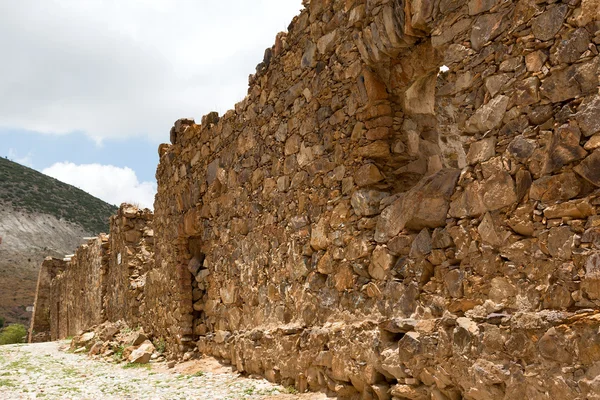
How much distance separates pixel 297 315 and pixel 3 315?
34374mm

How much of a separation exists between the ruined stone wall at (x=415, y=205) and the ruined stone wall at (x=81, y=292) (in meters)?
7.24

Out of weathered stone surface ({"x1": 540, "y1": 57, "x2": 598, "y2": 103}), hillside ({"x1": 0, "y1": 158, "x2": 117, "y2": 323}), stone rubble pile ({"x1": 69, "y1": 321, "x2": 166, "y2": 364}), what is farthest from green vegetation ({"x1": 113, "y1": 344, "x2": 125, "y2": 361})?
hillside ({"x1": 0, "y1": 158, "x2": 117, "y2": 323})

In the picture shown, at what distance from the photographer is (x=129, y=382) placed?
723 centimetres

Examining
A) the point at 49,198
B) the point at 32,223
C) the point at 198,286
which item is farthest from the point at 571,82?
the point at 49,198

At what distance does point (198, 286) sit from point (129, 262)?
3.99 meters

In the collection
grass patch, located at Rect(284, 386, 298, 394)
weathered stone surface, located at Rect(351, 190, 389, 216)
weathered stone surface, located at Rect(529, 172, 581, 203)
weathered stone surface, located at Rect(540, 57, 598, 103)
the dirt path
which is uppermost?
weathered stone surface, located at Rect(540, 57, 598, 103)

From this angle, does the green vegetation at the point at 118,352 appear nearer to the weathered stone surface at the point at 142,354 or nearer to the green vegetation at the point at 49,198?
the weathered stone surface at the point at 142,354

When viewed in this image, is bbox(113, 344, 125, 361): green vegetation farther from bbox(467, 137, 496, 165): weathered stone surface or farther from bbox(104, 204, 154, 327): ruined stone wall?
bbox(467, 137, 496, 165): weathered stone surface

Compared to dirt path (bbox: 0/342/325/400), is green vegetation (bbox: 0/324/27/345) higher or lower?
higher

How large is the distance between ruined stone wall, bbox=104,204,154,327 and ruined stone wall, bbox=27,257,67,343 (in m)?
13.2

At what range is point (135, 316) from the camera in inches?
442

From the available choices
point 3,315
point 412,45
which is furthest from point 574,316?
point 3,315

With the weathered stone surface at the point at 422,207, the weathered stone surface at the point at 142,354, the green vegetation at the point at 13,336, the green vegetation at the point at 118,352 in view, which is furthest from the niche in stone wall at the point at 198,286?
the green vegetation at the point at 13,336

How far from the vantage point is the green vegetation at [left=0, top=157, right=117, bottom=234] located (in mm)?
51719
